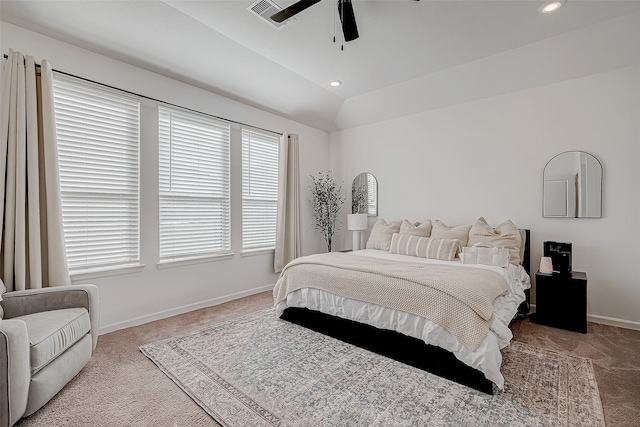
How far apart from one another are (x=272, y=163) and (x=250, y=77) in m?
1.30

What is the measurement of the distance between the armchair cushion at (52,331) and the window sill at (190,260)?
1153mm

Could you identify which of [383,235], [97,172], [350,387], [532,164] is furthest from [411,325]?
[97,172]

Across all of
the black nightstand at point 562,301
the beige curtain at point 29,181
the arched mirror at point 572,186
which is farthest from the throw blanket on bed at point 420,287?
the beige curtain at point 29,181

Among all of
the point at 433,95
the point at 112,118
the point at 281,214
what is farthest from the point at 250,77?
the point at 433,95

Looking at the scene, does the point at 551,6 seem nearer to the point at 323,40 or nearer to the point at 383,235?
the point at 323,40

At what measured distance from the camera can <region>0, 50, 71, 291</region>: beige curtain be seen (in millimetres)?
2365

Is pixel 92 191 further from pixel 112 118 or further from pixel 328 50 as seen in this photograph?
pixel 328 50

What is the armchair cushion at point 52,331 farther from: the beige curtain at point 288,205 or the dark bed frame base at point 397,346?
the beige curtain at point 288,205

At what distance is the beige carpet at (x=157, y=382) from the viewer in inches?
69.0

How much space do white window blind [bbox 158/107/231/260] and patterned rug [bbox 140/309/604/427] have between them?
1.28 meters

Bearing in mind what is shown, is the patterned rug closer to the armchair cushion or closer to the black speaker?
the armchair cushion

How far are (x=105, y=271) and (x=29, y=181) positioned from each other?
1.00 metres

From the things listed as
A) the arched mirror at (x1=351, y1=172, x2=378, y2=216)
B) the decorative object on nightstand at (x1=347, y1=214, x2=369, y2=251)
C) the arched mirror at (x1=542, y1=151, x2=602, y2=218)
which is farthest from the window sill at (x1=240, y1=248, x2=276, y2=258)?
the arched mirror at (x1=542, y1=151, x2=602, y2=218)

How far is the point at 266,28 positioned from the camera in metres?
2.96
